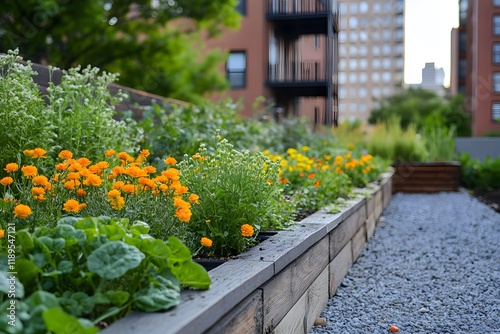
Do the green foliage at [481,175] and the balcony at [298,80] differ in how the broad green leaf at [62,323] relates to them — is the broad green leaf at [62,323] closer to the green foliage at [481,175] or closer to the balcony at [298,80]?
the green foliage at [481,175]

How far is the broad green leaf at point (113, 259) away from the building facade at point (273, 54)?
15.2 meters

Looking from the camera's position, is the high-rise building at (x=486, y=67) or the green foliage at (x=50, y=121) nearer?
the green foliage at (x=50, y=121)

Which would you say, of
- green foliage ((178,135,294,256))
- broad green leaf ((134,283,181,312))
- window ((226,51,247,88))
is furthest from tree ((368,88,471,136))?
broad green leaf ((134,283,181,312))

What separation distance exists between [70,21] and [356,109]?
101 m

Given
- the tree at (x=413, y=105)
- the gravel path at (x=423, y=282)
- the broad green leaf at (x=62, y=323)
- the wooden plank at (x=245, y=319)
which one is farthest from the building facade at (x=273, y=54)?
the tree at (x=413, y=105)

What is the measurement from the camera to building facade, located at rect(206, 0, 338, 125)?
17234 mm

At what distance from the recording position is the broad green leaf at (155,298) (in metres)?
1.58

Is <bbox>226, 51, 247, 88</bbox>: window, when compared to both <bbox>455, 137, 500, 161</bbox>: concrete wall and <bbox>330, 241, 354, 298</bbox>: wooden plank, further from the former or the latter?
<bbox>330, 241, 354, 298</bbox>: wooden plank

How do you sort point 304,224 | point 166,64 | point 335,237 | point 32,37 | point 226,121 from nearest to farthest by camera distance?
1. point 304,224
2. point 335,237
3. point 226,121
4. point 32,37
5. point 166,64

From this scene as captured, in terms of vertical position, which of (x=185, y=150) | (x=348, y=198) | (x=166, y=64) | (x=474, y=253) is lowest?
(x=474, y=253)

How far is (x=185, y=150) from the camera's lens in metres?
4.69

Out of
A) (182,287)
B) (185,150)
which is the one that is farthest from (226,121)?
(182,287)

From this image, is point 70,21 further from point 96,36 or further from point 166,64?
point 166,64

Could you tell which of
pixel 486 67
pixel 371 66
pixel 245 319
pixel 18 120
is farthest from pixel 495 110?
pixel 371 66
